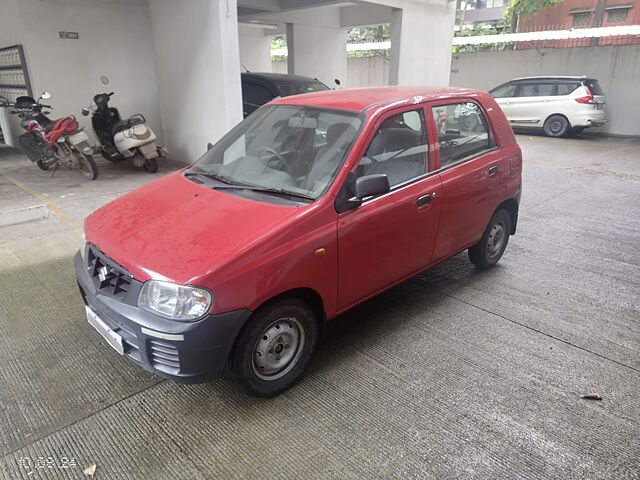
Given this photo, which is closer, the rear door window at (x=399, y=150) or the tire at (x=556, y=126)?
the rear door window at (x=399, y=150)

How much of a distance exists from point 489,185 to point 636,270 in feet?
6.23

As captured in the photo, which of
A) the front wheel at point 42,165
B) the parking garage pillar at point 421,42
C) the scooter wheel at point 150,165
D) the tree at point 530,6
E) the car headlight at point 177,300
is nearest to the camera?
the car headlight at point 177,300

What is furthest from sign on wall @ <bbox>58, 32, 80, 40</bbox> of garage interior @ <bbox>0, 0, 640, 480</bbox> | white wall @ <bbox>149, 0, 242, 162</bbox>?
garage interior @ <bbox>0, 0, 640, 480</bbox>

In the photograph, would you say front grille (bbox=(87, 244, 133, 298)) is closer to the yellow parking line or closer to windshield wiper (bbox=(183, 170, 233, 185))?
windshield wiper (bbox=(183, 170, 233, 185))

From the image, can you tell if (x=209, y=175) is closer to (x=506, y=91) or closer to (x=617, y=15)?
(x=506, y=91)

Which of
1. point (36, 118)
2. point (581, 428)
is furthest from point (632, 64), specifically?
point (36, 118)

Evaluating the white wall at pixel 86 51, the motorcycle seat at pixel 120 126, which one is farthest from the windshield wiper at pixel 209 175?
the white wall at pixel 86 51

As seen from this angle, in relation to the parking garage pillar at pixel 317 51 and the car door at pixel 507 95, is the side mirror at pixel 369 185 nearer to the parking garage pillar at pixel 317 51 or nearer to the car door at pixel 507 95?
the parking garage pillar at pixel 317 51

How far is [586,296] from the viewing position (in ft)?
12.9

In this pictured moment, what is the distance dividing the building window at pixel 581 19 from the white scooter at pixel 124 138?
20459 mm

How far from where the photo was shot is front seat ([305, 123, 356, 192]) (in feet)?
9.15

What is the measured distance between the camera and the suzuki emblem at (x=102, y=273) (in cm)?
259

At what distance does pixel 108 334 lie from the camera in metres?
2.54

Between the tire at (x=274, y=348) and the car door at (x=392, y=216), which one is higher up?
the car door at (x=392, y=216)
